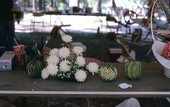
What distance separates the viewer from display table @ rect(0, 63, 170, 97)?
5.10 ft

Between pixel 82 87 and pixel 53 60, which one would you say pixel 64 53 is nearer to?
pixel 53 60

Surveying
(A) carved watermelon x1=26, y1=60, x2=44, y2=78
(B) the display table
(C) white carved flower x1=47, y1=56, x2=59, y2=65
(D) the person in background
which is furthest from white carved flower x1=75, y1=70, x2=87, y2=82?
(D) the person in background

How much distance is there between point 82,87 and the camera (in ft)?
5.38

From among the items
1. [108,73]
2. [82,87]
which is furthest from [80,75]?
[108,73]

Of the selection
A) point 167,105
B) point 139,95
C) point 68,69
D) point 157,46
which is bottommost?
point 167,105

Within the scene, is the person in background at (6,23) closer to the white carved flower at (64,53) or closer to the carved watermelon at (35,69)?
the carved watermelon at (35,69)

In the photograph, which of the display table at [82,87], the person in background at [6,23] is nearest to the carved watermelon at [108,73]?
the display table at [82,87]

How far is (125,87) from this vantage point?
164cm

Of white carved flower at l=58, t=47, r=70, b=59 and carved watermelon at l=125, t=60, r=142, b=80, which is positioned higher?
white carved flower at l=58, t=47, r=70, b=59

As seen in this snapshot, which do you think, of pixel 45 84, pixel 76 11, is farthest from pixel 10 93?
pixel 76 11

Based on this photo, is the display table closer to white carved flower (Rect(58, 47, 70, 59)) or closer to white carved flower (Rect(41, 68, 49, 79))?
white carved flower (Rect(41, 68, 49, 79))

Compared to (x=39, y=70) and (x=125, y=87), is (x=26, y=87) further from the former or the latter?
(x=125, y=87)

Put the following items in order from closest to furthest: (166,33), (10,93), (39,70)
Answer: (10,93) < (39,70) < (166,33)

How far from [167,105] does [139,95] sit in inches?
69.2
